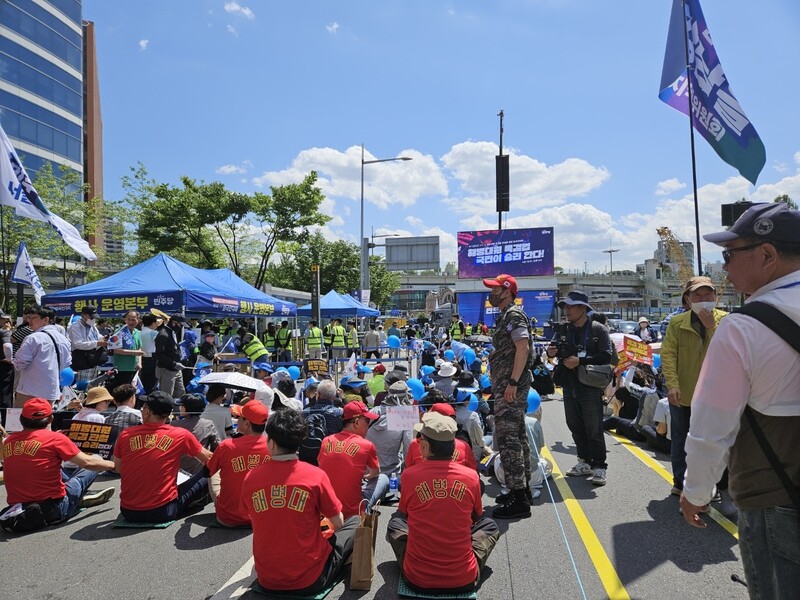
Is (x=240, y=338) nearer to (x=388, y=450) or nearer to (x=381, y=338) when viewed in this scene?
(x=381, y=338)

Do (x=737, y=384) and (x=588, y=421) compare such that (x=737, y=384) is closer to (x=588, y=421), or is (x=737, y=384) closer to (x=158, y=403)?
(x=588, y=421)

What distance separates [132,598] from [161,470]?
4.22ft

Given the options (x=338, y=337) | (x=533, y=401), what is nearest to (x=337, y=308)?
(x=338, y=337)

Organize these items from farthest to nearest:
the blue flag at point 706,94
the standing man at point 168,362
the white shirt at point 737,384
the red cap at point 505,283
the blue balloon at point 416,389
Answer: the blue flag at point 706,94, the standing man at point 168,362, the blue balloon at point 416,389, the red cap at point 505,283, the white shirt at point 737,384

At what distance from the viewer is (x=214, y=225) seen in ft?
78.7

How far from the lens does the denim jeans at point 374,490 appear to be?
15.0 ft

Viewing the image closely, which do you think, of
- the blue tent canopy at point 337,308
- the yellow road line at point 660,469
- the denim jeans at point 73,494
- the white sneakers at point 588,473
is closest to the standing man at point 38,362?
the denim jeans at point 73,494

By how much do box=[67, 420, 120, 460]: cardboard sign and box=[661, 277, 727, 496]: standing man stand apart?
5448 millimetres

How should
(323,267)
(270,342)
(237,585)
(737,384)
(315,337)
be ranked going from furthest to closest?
(323,267), (270,342), (315,337), (237,585), (737,384)

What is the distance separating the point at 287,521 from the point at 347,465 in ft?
3.96

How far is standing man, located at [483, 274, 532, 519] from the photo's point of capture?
14.7ft

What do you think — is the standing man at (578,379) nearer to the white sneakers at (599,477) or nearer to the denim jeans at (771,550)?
the white sneakers at (599,477)

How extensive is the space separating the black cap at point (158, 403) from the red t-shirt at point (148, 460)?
0.46ft

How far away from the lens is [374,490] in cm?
466
